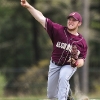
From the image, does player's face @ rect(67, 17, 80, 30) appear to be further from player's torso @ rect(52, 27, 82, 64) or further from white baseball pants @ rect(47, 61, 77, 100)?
white baseball pants @ rect(47, 61, 77, 100)

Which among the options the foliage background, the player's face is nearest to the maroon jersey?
the player's face

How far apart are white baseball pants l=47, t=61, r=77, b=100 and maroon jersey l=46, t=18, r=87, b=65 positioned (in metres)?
0.15

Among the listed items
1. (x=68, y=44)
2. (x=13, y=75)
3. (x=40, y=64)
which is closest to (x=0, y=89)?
(x=13, y=75)

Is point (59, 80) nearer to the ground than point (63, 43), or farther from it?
nearer to the ground

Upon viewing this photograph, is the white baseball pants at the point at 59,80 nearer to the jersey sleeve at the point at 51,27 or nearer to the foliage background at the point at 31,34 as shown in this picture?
the jersey sleeve at the point at 51,27

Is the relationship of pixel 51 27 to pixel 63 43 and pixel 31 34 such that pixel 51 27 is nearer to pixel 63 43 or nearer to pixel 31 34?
pixel 63 43

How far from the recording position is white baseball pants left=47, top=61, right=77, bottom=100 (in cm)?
863

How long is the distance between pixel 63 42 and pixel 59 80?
2.19 ft

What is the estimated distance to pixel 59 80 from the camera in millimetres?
8703

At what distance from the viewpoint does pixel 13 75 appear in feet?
79.3

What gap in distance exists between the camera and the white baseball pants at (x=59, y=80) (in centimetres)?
863

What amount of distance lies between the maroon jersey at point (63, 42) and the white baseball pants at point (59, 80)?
0.15 metres

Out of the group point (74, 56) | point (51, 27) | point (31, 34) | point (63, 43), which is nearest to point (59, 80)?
point (74, 56)

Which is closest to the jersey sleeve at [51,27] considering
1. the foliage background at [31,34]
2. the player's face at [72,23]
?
the player's face at [72,23]
